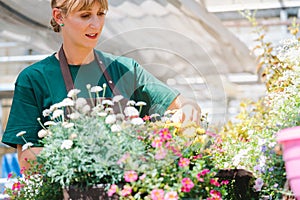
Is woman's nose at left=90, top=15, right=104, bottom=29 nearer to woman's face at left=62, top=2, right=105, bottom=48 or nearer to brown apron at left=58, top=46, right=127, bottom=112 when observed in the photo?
woman's face at left=62, top=2, right=105, bottom=48

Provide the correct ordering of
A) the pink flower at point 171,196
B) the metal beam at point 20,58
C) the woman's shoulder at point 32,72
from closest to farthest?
the pink flower at point 171,196 → the woman's shoulder at point 32,72 → the metal beam at point 20,58

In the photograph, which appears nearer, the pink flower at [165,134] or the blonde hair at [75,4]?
the pink flower at [165,134]

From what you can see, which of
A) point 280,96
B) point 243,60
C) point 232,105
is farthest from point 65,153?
point 232,105

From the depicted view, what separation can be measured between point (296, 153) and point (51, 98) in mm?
951

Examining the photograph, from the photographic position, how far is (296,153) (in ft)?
4.53

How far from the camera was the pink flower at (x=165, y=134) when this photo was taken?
63.1 inches

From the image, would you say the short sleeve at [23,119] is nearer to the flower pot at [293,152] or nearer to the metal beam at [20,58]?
the flower pot at [293,152]

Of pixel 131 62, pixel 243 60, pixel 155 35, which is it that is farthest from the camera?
pixel 243 60

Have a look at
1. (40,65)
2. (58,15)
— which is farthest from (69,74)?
(58,15)

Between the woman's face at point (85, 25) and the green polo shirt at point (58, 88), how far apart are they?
11 centimetres

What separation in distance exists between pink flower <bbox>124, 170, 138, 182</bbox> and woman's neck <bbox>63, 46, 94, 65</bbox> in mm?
757

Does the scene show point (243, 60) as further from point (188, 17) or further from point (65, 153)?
point (65, 153)

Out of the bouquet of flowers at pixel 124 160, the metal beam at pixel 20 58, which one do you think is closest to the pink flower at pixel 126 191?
the bouquet of flowers at pixel 124 160

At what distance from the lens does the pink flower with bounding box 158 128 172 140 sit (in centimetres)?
160
